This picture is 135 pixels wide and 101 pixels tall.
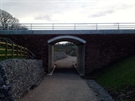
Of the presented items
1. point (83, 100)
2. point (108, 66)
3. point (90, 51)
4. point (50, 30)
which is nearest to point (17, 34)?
point (50, 30)

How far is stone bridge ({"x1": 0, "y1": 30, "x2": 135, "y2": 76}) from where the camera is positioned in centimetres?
2017

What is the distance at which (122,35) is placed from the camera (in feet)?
67.5

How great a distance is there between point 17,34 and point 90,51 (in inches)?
297

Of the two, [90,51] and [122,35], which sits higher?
[122,35]

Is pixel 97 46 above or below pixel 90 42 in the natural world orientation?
below

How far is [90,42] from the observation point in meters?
20.2

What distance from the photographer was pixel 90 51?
20.2 metres

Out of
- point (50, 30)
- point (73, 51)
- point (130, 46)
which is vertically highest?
point (50, 30)

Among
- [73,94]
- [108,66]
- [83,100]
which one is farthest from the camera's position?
[108,66]

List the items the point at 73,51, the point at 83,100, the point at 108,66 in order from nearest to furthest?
the point at 83,100
the point at 108,66
the point at 73,51

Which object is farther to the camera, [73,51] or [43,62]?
[73,51]

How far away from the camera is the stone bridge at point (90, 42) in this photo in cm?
2017

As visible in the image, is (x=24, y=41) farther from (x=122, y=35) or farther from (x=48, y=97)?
(x=48, y=97)

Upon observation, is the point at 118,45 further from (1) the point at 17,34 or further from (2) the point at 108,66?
(1) the point at 17,34
